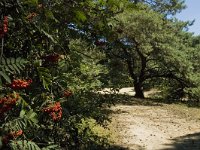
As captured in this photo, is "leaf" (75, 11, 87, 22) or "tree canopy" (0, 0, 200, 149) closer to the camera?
"tree canopy" (0, 0, 200, 149)

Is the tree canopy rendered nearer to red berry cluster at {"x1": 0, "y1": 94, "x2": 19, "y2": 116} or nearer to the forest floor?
red berry cluster at {"x1": 0, "y1": 94, "x2": 19, "y2": 116}

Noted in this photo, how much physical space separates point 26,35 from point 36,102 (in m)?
0.79

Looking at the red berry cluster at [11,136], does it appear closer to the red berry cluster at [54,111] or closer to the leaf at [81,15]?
the red berry cluster at [54,111]

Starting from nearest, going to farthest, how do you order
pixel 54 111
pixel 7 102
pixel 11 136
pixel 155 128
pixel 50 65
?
pixel 7 102 → pixel 11 136 → pixel 54 111 → pixel 50 65 → pixel 155 128

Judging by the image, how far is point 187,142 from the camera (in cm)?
1483

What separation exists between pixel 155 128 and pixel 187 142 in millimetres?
2727

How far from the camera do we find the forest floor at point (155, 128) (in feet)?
46.5

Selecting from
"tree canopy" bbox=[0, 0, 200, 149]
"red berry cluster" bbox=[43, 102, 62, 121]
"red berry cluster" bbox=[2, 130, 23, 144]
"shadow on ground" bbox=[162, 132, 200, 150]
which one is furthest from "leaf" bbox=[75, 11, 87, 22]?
"shadow on ground" bbox=[162, 132, 200, 150]

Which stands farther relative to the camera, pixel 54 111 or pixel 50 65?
pixel 50 65

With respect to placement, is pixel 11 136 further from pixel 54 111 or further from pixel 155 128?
pixel 155 128

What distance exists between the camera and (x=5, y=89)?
3803mm

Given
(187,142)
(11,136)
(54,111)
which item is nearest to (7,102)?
(11,136)

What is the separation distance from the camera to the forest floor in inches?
558

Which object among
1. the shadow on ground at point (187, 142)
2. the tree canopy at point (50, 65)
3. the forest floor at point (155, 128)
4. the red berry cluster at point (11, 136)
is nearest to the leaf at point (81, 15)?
the tree canopy at point (50, 65)
